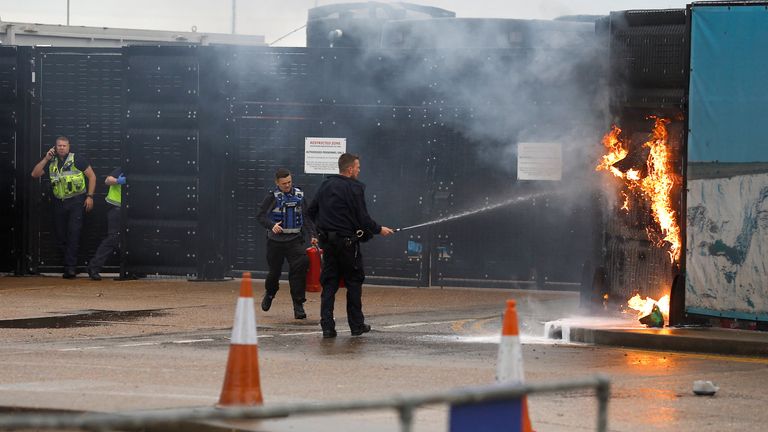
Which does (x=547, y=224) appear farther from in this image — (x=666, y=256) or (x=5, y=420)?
(x=5, y=420)

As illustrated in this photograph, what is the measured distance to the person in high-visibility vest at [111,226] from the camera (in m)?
19.9

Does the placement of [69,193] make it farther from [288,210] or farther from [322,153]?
[288,210]

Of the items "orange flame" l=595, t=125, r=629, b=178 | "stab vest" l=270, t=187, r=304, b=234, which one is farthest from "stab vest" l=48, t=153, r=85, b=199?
"orange flame" l=595, t=125, r=629, b=178

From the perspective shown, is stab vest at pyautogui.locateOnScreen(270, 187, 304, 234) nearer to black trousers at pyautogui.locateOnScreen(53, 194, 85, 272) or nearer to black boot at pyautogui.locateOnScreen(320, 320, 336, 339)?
black boot at pyautogui.locateOnScreen(320, 320, 336, 339)

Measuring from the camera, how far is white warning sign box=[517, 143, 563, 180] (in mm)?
18609

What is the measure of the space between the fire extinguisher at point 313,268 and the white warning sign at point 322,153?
432cm

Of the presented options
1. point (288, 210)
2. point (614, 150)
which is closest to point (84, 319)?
point (288, 210)

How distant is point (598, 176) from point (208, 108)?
701cm

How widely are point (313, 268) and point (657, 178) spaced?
371 centimetres

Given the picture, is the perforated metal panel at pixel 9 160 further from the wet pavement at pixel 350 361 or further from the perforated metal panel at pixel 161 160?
the wet pavement at pixel 350 361

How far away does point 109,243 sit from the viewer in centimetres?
1995

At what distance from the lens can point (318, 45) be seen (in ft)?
66.6

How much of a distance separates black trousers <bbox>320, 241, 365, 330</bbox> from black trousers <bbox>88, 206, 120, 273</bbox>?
758 cm

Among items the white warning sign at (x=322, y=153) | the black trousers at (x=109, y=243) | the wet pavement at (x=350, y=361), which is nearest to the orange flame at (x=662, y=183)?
the wet pavement at (x=350, y=361)
